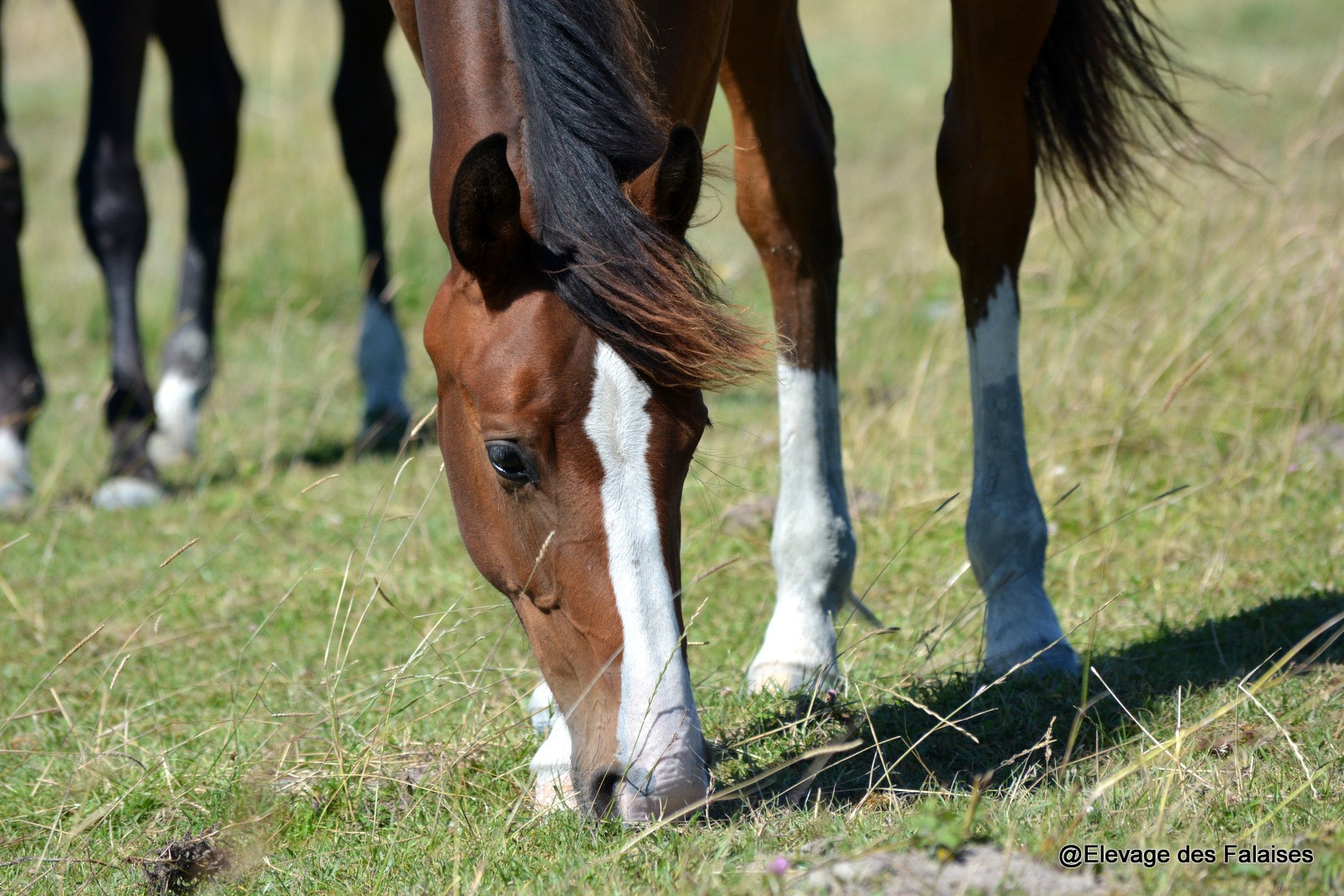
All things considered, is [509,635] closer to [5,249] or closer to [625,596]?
[625,596]

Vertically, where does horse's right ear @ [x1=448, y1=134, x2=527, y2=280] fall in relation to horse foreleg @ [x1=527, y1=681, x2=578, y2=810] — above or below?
above

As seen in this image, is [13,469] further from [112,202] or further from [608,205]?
[608,205]

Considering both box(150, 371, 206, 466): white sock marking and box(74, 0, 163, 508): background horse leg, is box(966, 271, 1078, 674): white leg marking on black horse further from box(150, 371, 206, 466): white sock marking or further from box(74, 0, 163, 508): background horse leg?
box(150, 371, 206, 466): white sock marking

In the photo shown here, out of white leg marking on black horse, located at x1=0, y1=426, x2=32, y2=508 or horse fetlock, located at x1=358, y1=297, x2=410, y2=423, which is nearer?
white leg marking on black horse, located at x1=0, y1=426, x2=32, y2=508

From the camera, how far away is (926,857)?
5.48ft

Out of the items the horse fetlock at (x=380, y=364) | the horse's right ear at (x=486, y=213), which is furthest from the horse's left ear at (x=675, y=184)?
the horse fetlock at (x=380, y=364)

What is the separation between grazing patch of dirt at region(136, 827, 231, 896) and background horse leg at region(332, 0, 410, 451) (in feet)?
10.4

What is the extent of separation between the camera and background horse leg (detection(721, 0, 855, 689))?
290cm

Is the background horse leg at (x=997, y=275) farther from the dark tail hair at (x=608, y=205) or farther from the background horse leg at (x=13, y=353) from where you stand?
the background horse leg at (x=13, y=353)

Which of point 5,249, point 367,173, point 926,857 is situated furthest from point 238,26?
point 926,857

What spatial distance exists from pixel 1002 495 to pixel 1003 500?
12 millimetres

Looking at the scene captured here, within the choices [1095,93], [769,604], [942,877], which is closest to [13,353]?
[769,604]

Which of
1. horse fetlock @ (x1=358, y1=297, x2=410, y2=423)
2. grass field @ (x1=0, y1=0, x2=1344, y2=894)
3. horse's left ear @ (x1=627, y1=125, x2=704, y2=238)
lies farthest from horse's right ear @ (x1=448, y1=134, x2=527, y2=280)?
horse fetlock @ (x1=358, y1=297, x2=410, y2=423)

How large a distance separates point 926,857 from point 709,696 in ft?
3.28
